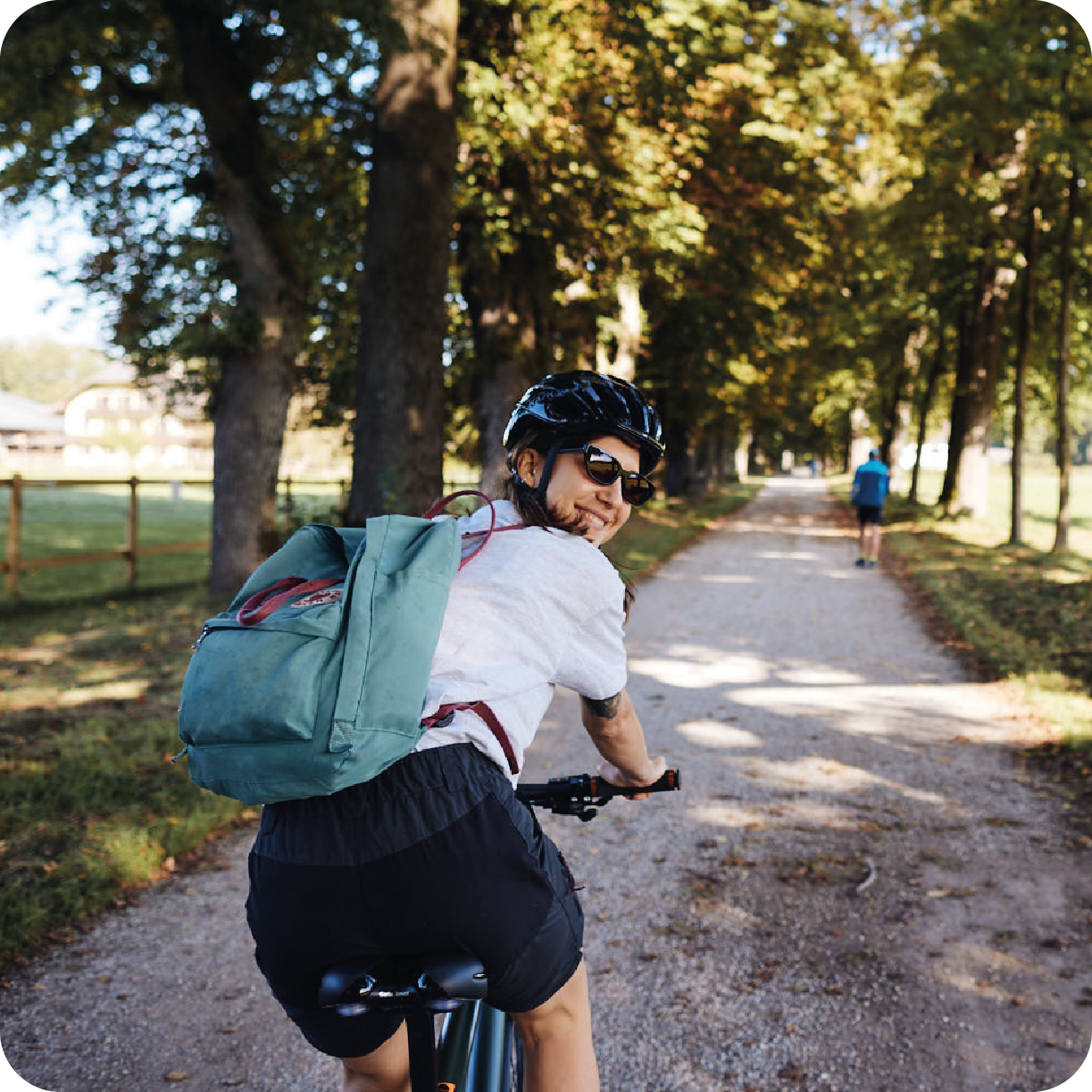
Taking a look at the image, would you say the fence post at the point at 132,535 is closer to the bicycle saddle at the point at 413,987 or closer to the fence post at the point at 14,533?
the fence post at the point at 14,533

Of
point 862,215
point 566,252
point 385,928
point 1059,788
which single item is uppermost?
point 862,215

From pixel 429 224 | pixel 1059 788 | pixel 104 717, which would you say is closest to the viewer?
pixel 1059 788

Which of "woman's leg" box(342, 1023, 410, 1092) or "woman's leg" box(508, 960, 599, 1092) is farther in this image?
"woman's leg" box(342, 1023, 410, 1092)

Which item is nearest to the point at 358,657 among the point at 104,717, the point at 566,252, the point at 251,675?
the point at 251,675

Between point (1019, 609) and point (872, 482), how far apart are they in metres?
5.16

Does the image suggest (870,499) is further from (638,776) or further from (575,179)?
(638,776)

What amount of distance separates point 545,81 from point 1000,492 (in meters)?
38.4

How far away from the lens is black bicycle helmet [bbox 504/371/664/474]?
82.1 inches

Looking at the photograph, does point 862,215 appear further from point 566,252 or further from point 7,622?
point 7,622

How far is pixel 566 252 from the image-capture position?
52.8ft

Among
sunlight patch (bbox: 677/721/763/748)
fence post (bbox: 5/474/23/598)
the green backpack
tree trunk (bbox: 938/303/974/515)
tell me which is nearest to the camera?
the green backpack

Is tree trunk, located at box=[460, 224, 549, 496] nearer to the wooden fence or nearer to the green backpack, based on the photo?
the wooden fence

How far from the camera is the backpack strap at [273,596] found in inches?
66.3

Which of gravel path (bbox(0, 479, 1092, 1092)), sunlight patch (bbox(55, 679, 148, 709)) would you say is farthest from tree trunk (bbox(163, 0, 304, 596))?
gravel path (bbox(0, 479, 1092, 1092))
